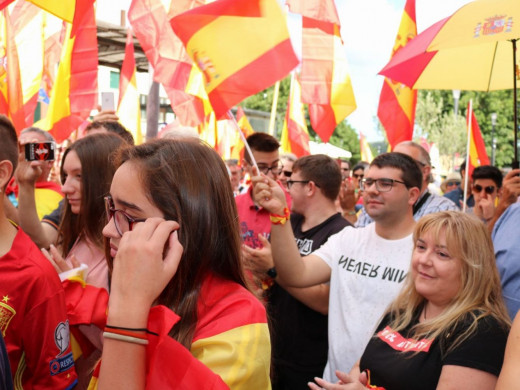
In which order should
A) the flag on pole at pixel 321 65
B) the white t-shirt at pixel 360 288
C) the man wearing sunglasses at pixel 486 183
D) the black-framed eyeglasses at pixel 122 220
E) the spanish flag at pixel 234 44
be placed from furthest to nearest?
the flag on pole at pixel 321 65 → the man wearing sunglasses at pixel 486 183 → the spanish flag at pixel 234 44 → the white t-shirt at pixel 360 288 → the black-framed eyeglasses at pixel 122 220

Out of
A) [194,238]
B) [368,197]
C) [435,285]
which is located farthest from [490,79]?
[194,238]

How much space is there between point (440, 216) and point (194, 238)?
1.53 metres

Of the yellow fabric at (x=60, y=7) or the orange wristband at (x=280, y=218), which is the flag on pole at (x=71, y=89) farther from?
the orange wristband at (x=280, y=218)

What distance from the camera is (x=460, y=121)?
1563 inches

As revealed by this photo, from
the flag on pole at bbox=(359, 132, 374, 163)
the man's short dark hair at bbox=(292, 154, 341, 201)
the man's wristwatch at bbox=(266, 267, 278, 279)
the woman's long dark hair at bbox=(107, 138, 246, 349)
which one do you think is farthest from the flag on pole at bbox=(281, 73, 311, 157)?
the woman's long dark hair at bbox=(107, 138, 246, 349)

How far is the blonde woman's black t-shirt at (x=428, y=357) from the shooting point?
2273 millimetres

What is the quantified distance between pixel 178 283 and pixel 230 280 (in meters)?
0.16

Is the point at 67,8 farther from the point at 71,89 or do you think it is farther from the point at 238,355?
the point at 71,89

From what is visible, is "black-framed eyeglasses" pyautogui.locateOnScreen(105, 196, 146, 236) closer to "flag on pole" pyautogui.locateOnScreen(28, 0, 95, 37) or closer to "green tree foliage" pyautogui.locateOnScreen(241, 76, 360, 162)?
"flag on pole" pyautogui.locateOnScreen(28, 0, 95, 37)

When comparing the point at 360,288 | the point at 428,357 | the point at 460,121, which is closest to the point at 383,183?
the point at 360,288

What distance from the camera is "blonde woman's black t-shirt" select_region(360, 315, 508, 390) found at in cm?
227

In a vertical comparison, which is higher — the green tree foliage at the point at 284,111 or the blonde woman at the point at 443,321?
the blonde woman at the point at 443,321

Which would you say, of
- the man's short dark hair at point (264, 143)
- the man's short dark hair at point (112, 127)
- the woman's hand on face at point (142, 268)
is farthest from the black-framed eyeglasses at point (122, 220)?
the man's short dark hair at point (264, 143)

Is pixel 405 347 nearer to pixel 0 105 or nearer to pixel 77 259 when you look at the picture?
pixel 77 259
